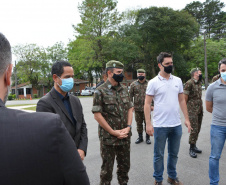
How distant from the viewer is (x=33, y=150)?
820mm

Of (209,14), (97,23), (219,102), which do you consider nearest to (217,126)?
(219,102)

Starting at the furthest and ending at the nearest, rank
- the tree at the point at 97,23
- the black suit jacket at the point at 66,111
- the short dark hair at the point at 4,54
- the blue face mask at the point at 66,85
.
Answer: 1. the tree at the point at 97,23
2. the blue face mask at the point at 66,85
3. the black suit jacket at the point at 66,111
4. the short dark hair at the point at 4,54

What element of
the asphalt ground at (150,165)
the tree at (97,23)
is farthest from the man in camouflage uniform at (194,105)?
the tree at (97,23)

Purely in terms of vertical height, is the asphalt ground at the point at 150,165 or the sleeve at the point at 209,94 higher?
the sleeve at the point at 209,94

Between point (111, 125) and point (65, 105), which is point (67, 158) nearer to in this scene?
point (65, 105)

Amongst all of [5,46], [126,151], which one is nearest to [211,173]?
[126,151]

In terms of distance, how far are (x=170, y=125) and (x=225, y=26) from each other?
55.5 meters

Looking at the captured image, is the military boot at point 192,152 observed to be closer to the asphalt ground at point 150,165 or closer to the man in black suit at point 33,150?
the asphalt ground at point 150,165

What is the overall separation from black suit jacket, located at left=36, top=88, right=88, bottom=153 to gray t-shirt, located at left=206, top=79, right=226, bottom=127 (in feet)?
6.62

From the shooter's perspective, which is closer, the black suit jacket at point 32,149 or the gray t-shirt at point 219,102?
the black suit jacket at point 32,149

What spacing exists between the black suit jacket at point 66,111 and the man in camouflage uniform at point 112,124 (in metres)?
0.42

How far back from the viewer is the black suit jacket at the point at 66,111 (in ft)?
7.34

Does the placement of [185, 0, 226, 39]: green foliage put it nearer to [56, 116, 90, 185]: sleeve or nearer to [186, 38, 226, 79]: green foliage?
[186, 38, 226, 79]: green foliage

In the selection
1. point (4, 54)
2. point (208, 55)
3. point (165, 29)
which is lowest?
point (4, 54)
